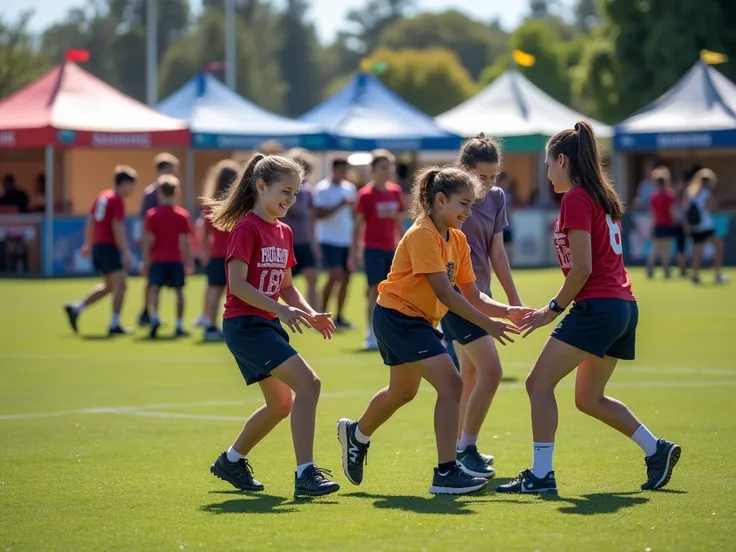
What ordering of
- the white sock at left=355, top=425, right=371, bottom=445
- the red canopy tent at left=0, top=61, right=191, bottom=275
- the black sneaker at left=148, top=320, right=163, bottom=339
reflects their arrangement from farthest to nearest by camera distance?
the red canopy tent at left=0, top=61, right=191, bottom=275 → the black sneaker at left=148, top=320, right=163, bottom=339 → the white sock at left=355, top=425, right=371, bottom=445

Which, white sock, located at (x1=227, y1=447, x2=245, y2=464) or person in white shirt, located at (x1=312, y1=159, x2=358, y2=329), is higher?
person in white shirt, located at (x1=312, y1=159, x2=358, y2=329)

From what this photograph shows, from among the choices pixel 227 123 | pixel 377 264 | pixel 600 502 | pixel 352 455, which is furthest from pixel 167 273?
pixel 227 123

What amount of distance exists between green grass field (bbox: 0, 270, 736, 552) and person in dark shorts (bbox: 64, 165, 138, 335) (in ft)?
6.33

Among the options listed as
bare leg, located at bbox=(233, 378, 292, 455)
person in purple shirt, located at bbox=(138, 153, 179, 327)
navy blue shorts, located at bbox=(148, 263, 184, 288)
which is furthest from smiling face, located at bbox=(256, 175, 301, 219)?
person in purple shirt, located at bbox=(138, 153, 179, 327)

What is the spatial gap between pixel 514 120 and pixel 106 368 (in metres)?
24.4

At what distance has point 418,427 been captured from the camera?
1007 centimetres

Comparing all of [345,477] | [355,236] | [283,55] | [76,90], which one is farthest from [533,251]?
[283,55]

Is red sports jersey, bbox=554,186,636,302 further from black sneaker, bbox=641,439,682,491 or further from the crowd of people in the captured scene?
black sneaker, bbox=641,439,682,491

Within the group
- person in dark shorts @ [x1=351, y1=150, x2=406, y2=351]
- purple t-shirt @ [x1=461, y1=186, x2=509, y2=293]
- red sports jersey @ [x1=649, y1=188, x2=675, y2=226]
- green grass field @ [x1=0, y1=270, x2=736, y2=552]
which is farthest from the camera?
red sports jersey @ [x1=649, y1=188, x2=675, y2=226]

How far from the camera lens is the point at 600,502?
6949mm

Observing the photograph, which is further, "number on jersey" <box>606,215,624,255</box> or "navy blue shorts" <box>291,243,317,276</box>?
"navy blue shorts" <box>291,243,317,276</box>

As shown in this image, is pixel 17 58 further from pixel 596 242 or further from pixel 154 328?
pixel 596 242

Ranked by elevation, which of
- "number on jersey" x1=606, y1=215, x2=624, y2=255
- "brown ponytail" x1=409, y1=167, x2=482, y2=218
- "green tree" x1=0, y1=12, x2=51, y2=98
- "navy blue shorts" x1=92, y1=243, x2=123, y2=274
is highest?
"green tree" x1=0, y1=12, x2=51, y2=98

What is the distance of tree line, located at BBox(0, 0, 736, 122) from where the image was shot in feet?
170
